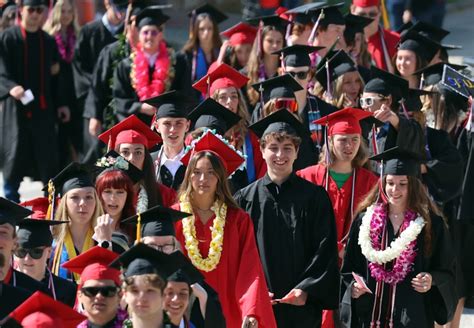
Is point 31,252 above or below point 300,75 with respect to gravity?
below

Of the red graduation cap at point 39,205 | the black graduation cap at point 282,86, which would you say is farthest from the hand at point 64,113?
the red graduation cap at point 39,205

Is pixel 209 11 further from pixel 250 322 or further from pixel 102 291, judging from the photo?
pixel 102 291

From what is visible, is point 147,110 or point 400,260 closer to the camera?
point 400,260

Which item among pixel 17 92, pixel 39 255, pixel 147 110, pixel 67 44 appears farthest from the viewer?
pixel 67 44

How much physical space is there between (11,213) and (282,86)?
3.53 meters

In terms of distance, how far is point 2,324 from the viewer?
26.6 feet

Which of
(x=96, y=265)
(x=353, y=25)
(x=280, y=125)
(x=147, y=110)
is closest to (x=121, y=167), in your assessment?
(x=280, y=125)

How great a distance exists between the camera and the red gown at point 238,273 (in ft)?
32.6

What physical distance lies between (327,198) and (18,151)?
5038 millimetres

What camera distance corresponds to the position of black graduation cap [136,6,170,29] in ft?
47.0

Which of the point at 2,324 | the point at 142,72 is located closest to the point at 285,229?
the point at 2,324

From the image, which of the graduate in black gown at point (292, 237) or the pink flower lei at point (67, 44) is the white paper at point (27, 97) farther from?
the graduate in black gown at point (292, 237)

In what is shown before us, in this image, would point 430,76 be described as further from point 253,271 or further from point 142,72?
point 253,271

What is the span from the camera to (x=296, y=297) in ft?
34.3
